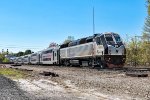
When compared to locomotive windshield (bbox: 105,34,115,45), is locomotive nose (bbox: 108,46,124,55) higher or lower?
lower

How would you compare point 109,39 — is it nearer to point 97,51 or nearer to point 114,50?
point 114,50

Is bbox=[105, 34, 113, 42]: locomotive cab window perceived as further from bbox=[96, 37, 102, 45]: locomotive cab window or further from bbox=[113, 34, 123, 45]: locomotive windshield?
bbox=[96, 37, 102, 45]: locomotive cab window

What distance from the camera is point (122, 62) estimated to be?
36.3m

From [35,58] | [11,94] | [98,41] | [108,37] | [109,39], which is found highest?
[108,37]

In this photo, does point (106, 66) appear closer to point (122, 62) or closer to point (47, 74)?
point (122, 62)

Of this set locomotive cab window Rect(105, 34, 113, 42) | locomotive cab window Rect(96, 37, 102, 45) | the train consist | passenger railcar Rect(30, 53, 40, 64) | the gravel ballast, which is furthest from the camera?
passenger railcar Rect(30, 53, 40, 64)

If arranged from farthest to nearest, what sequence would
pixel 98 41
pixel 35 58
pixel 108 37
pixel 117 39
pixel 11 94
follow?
pixel 35 58 < pixel 98 41 < pixel 117 39 < pixel 108 37 < pixel 11 94

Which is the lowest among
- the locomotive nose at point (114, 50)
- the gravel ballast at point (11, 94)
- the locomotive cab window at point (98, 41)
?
the gravel ballast at point (11, 94)

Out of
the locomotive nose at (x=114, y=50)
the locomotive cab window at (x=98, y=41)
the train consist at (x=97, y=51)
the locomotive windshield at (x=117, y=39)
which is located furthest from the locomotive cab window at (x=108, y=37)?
the locomotive nose at (x=114, y=50)

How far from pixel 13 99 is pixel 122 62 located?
25074mm

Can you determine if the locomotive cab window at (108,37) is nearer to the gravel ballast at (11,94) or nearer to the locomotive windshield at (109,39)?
the locomotive windshield at (109,39)

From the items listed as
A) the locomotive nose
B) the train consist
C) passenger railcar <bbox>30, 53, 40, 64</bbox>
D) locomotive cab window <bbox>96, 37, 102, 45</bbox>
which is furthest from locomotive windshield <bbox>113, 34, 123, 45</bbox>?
passenger railcar <bbox>30, 53, 40, 64</bbox>

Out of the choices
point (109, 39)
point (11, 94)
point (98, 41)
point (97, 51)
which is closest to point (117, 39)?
point (109, 39)

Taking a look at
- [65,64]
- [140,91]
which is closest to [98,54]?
[65,64]
